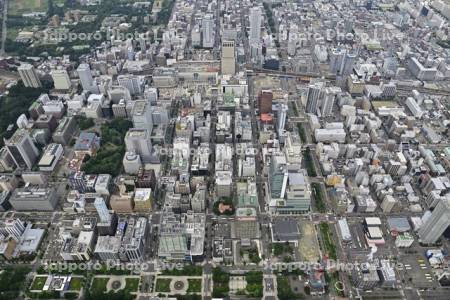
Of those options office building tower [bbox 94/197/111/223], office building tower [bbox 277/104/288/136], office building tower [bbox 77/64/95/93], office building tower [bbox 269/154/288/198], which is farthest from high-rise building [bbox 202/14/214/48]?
office building tower [bbox 94/197/111/223]

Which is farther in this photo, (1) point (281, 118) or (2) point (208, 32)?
(2) point (208, 32)

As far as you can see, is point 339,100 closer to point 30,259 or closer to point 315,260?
point 315,260

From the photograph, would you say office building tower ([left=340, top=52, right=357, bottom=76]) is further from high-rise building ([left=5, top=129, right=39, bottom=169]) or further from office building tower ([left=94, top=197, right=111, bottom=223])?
high-rise building ([left=5, top=129, right=39, bottom=169])

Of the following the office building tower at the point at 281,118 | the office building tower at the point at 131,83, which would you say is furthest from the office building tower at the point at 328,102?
the office building tower at the point at 131,83

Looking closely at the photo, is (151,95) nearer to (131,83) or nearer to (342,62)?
(131,83)

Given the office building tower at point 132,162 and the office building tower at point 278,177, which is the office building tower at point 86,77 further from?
the office building tower at point 278,177

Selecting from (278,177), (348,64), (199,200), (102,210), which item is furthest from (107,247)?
(348,64)
